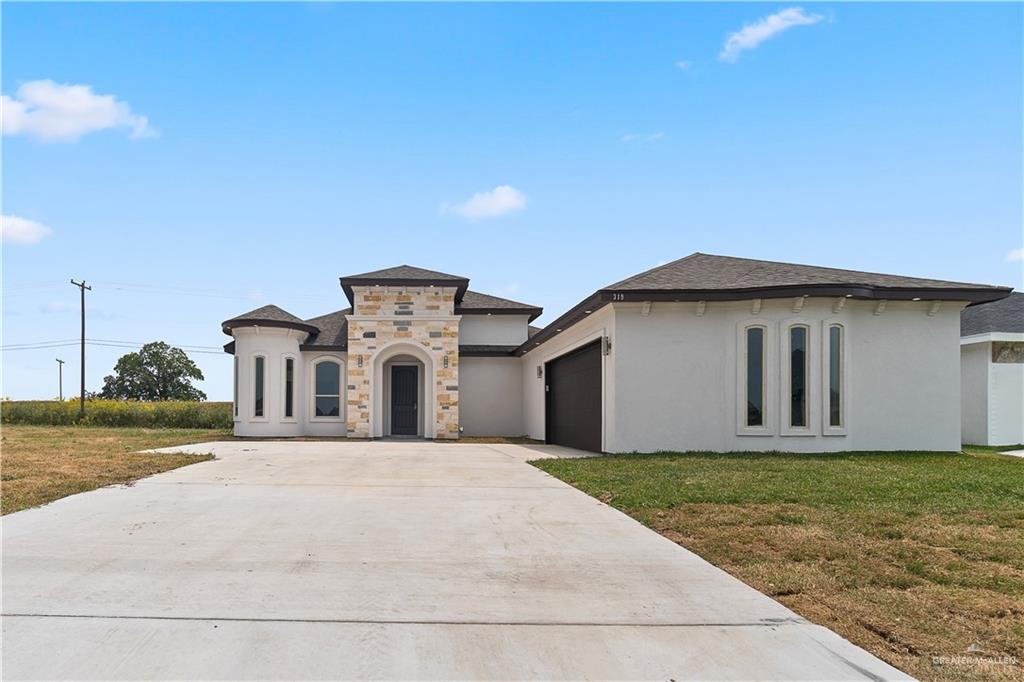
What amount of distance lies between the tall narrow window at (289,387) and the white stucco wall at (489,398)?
5.92m

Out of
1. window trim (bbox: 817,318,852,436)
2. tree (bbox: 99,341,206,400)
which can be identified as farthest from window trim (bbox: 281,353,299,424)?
tree (bbox: 99,341,206,400)

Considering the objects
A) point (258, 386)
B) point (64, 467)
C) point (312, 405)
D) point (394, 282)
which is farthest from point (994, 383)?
point (258, 386)

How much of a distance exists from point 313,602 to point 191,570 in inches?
54.7

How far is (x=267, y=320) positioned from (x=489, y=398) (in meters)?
8.28

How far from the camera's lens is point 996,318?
19938 mm

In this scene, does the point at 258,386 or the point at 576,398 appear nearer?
the point at 576,398

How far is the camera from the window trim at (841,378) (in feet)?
47.3

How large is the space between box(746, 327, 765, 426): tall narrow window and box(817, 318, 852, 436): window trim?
1.21m

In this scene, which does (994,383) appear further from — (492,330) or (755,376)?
(492,330)

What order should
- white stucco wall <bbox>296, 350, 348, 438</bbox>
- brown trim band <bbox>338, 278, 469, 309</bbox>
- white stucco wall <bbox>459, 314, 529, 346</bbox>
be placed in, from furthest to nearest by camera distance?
white stucco wall <bbox>459, 314, 529, 346</bbox>, white stucco wall <bbox>296, 350, 348, 438</bbox>, brown trim band <bbox>338, 278, 469, 309</bbox>

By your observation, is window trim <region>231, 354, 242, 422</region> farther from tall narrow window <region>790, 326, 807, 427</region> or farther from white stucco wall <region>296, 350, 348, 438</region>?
tall narrow window <region>790, 326, 807, 427</region>

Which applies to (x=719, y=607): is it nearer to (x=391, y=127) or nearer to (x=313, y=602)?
(x=313, y=602)

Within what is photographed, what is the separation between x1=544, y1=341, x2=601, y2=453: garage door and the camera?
54.9 ft

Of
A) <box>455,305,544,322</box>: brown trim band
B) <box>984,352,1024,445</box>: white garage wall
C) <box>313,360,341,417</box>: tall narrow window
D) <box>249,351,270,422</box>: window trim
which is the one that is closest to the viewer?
<box>984,352,1024,445</box>: white garage wall
